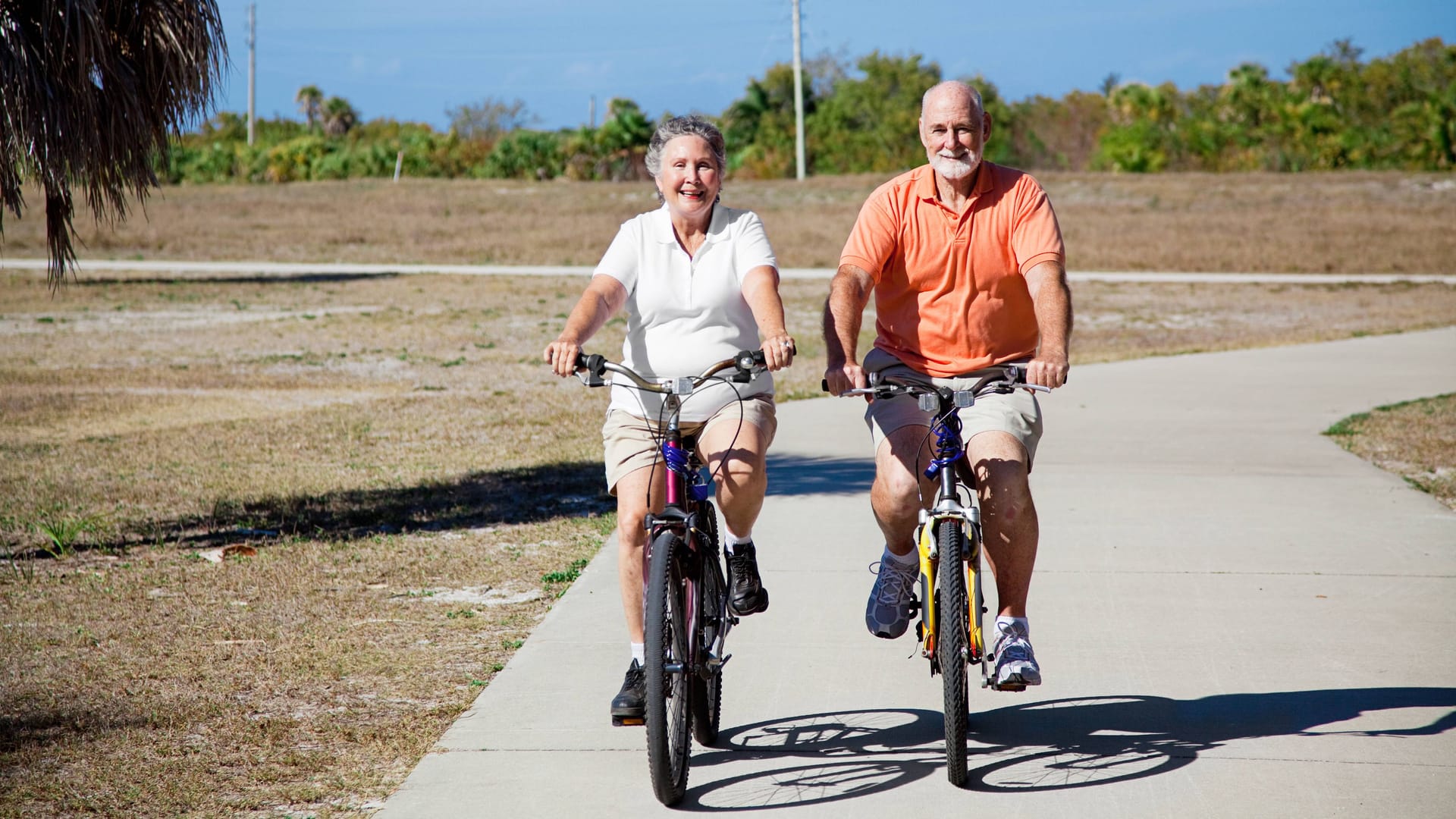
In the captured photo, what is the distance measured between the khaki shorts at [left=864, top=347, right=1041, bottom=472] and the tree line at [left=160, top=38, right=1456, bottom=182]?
49.5 meters

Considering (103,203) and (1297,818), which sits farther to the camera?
(103,203)

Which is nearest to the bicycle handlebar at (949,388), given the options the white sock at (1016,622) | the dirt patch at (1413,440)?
the white sock at (1016,622)

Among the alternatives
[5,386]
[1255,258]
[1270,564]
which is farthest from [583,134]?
A: [1270,564]

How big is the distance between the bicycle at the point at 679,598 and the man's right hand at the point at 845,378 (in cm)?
23

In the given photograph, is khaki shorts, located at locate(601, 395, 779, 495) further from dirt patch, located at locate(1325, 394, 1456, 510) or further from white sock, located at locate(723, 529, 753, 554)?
dirt patch, located at locate(1325, 394, 1456, 510)

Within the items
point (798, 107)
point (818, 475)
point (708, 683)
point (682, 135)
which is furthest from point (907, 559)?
point (798, 107)

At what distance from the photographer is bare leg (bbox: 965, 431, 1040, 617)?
422 centimetres

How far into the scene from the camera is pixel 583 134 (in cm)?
5850

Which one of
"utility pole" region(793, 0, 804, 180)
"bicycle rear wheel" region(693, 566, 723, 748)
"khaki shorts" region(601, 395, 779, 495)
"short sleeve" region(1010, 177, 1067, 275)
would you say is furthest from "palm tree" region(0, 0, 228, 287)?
"utility pole" region(793, 0, 804, 180)

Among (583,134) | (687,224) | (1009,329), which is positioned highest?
(583,134)

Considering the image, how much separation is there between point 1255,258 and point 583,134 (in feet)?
111

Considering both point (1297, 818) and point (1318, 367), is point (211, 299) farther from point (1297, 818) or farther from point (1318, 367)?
point (1297, 818)

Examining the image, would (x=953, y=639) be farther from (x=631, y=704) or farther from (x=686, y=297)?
(x=686, y=297)

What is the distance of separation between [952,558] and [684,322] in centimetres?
106
